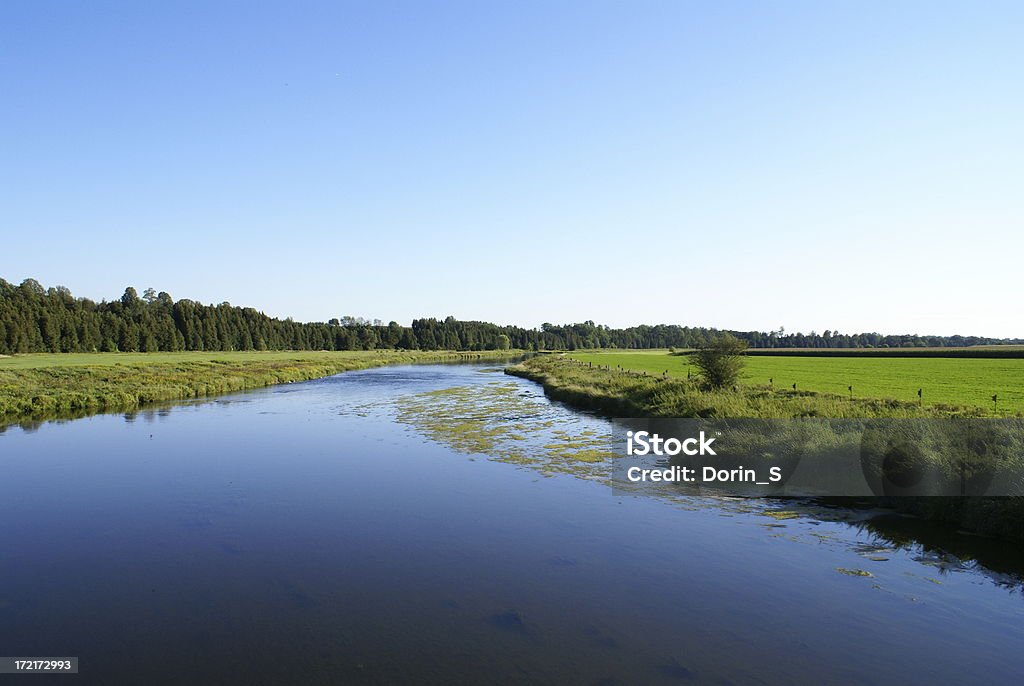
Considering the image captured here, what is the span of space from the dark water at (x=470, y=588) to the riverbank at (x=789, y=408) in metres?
1.61

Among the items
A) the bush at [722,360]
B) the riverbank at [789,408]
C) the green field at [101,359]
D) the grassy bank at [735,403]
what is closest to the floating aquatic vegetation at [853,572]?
the riverbank at [789,408]

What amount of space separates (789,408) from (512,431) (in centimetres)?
1262

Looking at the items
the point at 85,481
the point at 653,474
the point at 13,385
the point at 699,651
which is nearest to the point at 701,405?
the point at 653,474

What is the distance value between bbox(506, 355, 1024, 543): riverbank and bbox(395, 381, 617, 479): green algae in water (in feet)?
9.76

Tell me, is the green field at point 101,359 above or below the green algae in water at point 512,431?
above

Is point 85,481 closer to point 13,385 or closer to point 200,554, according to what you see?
point 200,554

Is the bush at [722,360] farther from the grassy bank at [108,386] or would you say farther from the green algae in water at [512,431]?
the grassy bank at [108,386]

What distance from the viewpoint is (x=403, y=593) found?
35.3ft

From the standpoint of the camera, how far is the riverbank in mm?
12945

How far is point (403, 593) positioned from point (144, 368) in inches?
2437

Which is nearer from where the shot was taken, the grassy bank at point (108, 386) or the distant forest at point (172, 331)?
the grassy bank at point (108, 386)

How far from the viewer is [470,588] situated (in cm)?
1101

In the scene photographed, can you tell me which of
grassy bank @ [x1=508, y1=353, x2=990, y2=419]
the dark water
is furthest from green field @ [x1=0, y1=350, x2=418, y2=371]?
grassy bank @ [x1=508, y1=353, x2=990, y2=419]

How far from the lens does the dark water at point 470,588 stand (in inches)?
331
